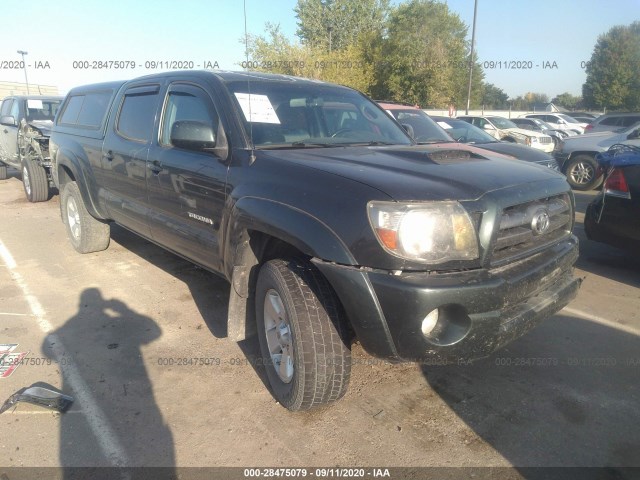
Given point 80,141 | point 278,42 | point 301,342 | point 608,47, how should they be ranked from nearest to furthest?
point 301,342
point 80,141
point 278,42
point 608,47

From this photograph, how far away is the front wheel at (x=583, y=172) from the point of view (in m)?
10.4

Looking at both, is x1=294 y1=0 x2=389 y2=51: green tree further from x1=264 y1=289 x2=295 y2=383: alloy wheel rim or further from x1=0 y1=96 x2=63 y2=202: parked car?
x1=264 y1=289 x2=295 y2=383: alloy wheel rim

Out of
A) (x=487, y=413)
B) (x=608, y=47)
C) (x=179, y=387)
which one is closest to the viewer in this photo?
(x=487, y=413)

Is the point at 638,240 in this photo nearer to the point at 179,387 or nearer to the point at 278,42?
the point at 179,387

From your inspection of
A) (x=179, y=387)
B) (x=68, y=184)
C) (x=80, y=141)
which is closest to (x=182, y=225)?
(x=179, y=387)

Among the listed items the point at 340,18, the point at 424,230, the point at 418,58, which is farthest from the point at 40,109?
the point at 340,18

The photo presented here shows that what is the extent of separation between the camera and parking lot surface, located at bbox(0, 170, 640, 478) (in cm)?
246

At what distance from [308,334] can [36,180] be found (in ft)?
27.0

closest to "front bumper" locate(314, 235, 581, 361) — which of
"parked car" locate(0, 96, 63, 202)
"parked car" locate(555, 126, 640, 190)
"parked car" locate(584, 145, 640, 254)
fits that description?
"parked car" locate(584, 145, 640, 254)

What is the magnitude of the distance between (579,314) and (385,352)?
254cm

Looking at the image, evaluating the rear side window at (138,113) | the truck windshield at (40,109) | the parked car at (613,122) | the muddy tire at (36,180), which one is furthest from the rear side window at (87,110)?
the parked car at (613,122)

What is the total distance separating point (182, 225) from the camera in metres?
3.57

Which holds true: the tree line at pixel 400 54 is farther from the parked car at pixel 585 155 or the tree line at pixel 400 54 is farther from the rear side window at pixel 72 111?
the rear side window at pixel 72 111

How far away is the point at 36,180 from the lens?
8789mm
